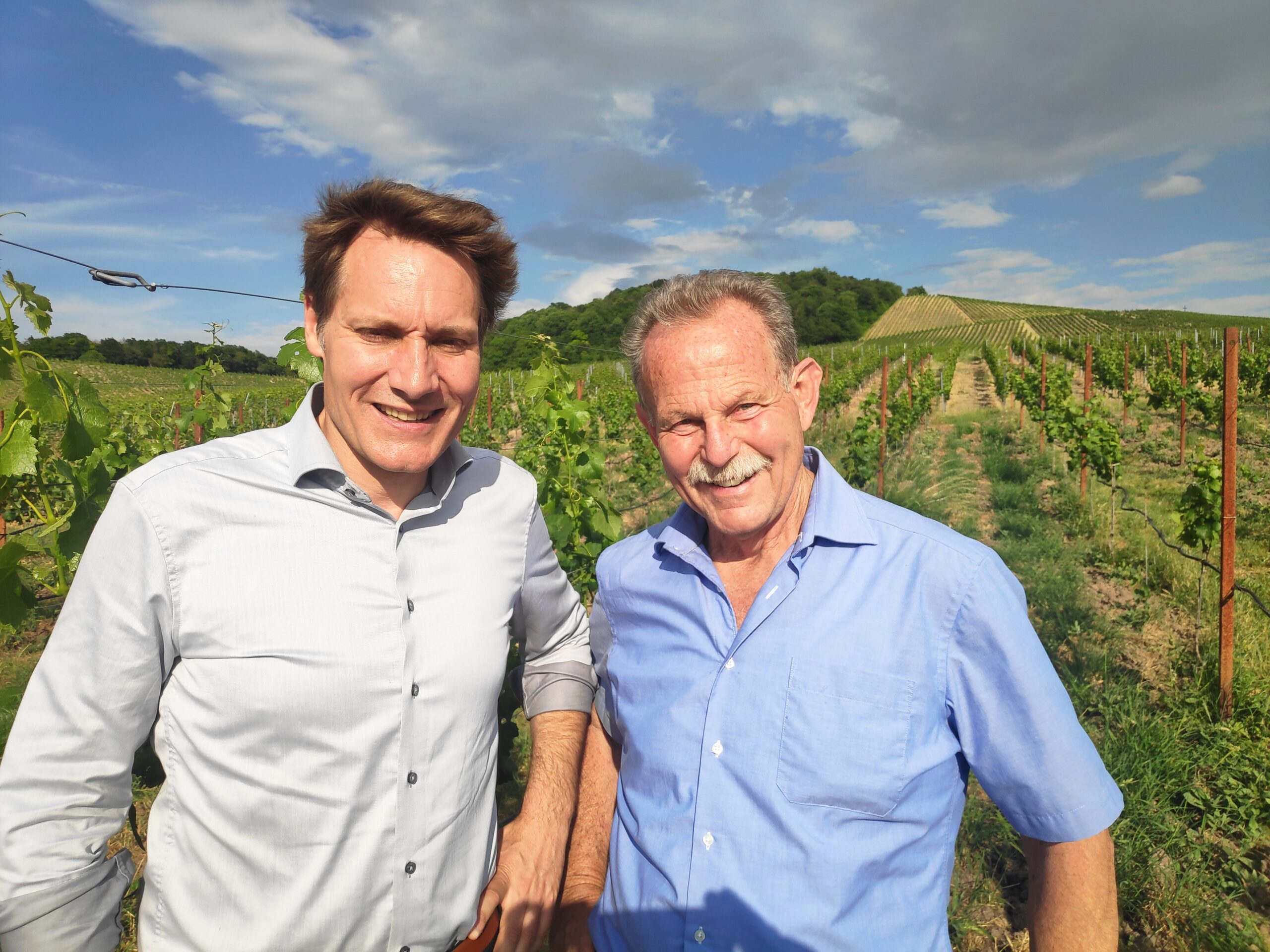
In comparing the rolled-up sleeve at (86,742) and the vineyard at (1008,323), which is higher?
the vineyard at (1008,323)

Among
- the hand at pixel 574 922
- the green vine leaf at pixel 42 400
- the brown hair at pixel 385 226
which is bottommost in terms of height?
the hand at pixel 574 922

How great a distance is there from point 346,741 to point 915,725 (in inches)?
44.7

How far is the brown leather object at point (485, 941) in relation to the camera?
1.46 metres

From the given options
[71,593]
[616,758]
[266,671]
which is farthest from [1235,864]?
[71,593]

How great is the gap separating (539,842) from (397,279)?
4.43 ft

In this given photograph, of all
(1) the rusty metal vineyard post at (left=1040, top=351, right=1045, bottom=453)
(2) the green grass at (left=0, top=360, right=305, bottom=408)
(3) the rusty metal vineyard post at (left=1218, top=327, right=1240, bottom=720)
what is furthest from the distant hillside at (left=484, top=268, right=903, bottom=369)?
(2) the green grass at (left=0, top=360, right=305, bottom=408)

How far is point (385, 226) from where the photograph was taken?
1.50 meters

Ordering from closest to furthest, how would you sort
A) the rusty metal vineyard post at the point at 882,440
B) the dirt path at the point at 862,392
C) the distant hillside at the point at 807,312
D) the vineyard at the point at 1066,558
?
the vineyard at the point at 1066,558 < the rusty metal vineyard post at the point at 882,440 < the dirt path at the point at 862,392 < the distant hillside at the point at 807,312

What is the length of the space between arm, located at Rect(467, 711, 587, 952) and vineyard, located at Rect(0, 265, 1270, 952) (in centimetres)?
80

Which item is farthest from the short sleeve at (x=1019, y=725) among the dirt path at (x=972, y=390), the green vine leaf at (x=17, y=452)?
the dirt path at (x=972, y=390)

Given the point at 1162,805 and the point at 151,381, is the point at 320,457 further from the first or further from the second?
the point at 151,381

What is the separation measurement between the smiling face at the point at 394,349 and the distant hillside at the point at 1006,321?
5254 cm

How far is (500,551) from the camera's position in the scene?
1663mm

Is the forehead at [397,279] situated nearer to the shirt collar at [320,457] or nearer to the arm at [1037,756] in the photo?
the shirt collar at [320,457]
